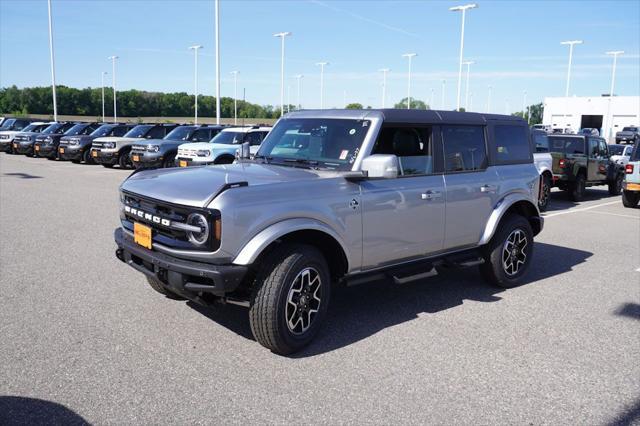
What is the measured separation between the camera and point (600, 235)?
10258mm

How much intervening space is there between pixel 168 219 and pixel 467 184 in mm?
3194

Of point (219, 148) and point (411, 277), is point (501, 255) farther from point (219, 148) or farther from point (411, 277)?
point (219, 148)

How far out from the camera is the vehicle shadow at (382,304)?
4.82 meters

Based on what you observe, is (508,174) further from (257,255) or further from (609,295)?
(257,255)

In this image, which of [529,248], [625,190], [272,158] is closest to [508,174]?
[529,248]

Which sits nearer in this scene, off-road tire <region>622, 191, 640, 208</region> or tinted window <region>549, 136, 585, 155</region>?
off-road tire <region>622, 191, 640, 208</region>

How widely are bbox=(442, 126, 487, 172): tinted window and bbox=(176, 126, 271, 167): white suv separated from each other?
958cm

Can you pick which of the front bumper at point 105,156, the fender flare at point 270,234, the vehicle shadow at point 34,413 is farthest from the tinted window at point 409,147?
the front bumper at point 105,156

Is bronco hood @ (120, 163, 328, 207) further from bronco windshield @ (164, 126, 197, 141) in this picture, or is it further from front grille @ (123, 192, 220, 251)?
bronco windshield @ (164, 126, 197, 141)

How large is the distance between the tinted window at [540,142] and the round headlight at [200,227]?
42.2ft

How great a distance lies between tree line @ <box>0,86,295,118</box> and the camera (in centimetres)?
9306

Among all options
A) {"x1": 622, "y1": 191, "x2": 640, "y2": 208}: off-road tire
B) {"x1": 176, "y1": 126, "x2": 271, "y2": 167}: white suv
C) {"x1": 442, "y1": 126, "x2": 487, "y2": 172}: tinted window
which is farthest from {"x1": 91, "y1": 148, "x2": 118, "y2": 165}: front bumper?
{"x1": 442, "y1": 126, "x2": 487, "y2": 172}: tinted window

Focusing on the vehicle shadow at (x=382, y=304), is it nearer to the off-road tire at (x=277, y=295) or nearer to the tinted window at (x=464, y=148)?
the off-road tire at (x=277, y=295)

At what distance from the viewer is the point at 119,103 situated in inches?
4222
